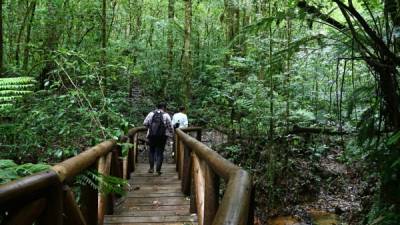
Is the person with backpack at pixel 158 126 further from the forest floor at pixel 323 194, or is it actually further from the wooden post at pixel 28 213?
the wooden post at pixel 28 213

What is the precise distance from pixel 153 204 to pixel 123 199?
0.63 m

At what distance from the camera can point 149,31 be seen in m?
22.0

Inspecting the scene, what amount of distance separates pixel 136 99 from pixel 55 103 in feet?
36.1

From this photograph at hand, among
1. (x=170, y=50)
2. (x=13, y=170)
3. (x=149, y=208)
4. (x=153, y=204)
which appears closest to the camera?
(x=13, y=170)

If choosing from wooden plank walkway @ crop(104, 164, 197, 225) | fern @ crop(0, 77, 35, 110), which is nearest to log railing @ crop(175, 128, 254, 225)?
wooden plank walkway @ crop(104, 164, 197, 225)

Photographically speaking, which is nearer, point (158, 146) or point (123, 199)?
point (123, 199)

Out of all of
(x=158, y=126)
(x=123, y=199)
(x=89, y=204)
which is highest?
(x=158, y=126)

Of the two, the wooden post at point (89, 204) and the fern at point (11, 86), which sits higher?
the fern at point (11, 86)

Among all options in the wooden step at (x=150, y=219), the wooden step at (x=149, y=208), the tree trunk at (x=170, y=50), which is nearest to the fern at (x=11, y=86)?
the wooden step at (x=150, y=219)

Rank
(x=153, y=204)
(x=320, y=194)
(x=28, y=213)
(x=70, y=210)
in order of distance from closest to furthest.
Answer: (x=28, y=213) < (x=70, y=210) < (x=153, y=204) < (x=320, y=194)

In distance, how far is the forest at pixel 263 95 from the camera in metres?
4.18

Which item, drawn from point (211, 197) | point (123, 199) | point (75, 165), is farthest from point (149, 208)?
point (75, 165)

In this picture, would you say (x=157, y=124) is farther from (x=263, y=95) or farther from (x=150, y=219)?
(x=150, y=219)

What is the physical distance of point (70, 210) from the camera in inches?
112
